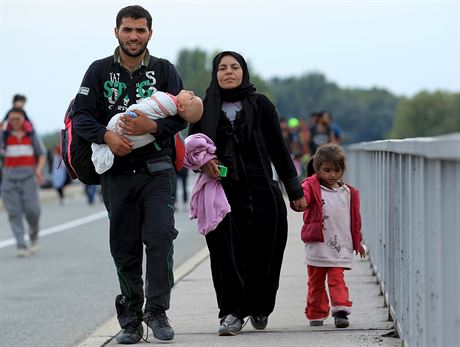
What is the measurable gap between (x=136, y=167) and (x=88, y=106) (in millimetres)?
456

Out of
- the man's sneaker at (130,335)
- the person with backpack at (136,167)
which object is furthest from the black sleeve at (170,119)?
the man's sneaker at (130,335)

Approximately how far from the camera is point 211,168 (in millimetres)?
8531

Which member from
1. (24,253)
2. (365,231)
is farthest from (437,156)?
(24,253)

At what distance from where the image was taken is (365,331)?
8.55 metres

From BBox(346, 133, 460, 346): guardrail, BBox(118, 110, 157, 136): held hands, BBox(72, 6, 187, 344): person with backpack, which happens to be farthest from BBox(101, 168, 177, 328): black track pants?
BBox(346, 133, 460, 346): guardrail

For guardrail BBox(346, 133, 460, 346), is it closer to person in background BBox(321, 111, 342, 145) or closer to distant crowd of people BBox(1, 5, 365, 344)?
distant crowd of people BBox(1, 5, 365, 344)

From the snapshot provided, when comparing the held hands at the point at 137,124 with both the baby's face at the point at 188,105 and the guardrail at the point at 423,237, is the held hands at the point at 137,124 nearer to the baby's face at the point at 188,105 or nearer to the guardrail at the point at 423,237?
the baby's face at the point at 188,105

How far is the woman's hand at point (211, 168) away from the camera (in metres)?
8.52

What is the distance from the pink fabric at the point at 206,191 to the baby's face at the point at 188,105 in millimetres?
223

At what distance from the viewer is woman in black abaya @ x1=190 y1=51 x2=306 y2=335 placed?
340 inches

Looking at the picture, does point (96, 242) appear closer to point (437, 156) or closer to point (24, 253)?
point (24, 253)

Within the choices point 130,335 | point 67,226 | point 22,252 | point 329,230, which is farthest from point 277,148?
point 67,226

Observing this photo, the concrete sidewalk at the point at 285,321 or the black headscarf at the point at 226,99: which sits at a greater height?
the black headscarf at the point at 226,99

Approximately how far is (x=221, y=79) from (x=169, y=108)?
19.5 inches
